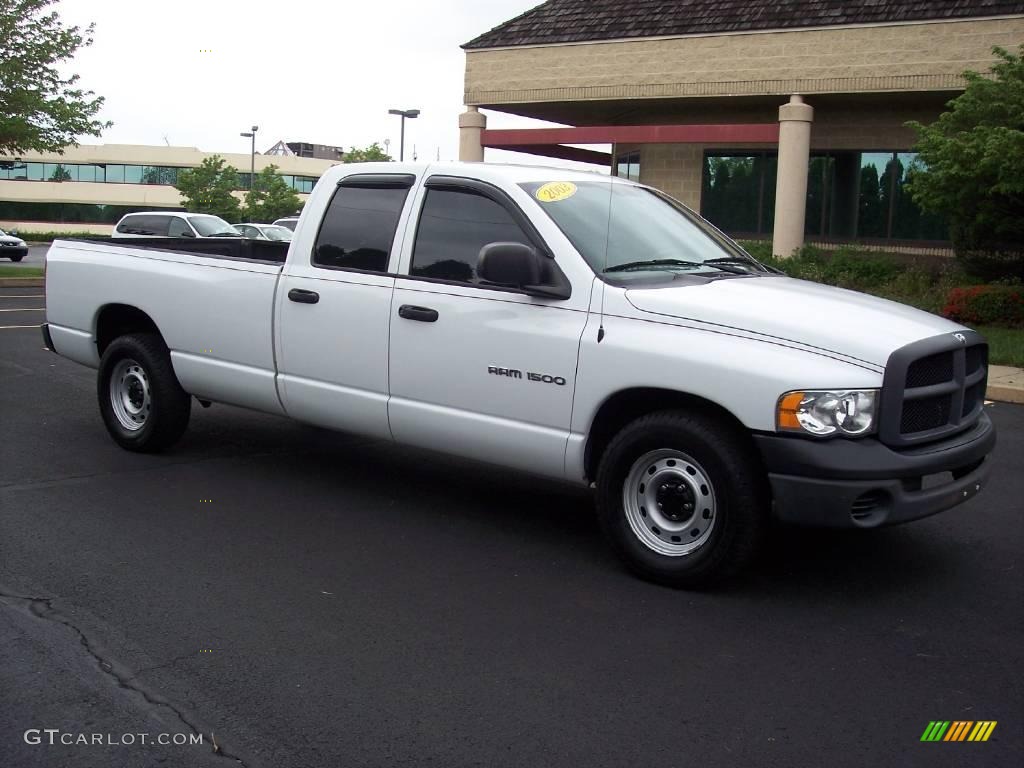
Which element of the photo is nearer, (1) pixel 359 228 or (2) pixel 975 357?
(2) pixel 975 357

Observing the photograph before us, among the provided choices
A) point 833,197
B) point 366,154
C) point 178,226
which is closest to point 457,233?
point 833,197

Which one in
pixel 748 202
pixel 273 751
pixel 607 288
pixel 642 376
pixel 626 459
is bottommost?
pixel 273 751

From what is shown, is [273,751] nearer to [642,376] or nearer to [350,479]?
[642,376]

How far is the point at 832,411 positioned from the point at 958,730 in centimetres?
146

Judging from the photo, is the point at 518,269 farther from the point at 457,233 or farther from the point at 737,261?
the point at 737,261

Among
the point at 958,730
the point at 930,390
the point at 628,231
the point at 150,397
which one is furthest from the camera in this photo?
the point at 150,397

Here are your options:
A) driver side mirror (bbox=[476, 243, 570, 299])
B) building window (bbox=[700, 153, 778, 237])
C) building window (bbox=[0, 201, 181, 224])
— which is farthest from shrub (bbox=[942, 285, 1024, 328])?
building window (bbox=[0, 201, 181, 224])

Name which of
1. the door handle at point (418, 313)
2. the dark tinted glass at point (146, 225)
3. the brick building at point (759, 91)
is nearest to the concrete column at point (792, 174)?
the brick building at point (759, 91)

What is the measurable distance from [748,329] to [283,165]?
3456 inches

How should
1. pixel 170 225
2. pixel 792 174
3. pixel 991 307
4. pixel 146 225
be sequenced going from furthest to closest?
pixel 146 225, pixel 170 225, pixel 792 174, pixel 991 307

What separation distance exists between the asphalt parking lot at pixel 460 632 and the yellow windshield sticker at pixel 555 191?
187 centimetres

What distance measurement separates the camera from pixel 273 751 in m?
3.67

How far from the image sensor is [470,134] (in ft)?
86.5

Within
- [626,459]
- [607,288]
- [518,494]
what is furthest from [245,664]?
[518,494]
